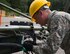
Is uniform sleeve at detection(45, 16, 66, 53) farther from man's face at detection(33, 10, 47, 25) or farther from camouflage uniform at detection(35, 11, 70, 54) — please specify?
man's face at detection(33, 10, 47, 25)

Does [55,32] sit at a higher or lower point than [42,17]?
lower

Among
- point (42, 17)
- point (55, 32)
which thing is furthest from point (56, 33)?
point (42, 17)

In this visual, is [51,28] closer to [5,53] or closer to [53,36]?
→ [53,36]

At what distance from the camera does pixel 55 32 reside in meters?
4.89

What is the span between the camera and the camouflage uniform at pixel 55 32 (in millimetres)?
4871

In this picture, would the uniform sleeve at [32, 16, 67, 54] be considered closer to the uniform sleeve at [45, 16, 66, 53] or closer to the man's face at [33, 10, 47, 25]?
the uniform sleeve at [45, 16, 66, 53]

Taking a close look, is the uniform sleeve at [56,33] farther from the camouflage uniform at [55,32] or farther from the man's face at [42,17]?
the man's face at [42,17]

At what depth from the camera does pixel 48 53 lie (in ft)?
16.3

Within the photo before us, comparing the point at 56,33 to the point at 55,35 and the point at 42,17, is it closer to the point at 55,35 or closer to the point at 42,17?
the point at 55,35

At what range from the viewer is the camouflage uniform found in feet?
16.0

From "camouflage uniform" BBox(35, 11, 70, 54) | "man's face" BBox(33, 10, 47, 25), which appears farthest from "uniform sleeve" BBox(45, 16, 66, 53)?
"man's face" BBox(33, 10, 47, 25)

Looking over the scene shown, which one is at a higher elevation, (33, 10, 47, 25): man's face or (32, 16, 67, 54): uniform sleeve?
(33, 10, 47, 25): man's face

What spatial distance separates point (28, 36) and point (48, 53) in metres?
2.08

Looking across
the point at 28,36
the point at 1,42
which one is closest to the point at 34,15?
the point at 1,42
